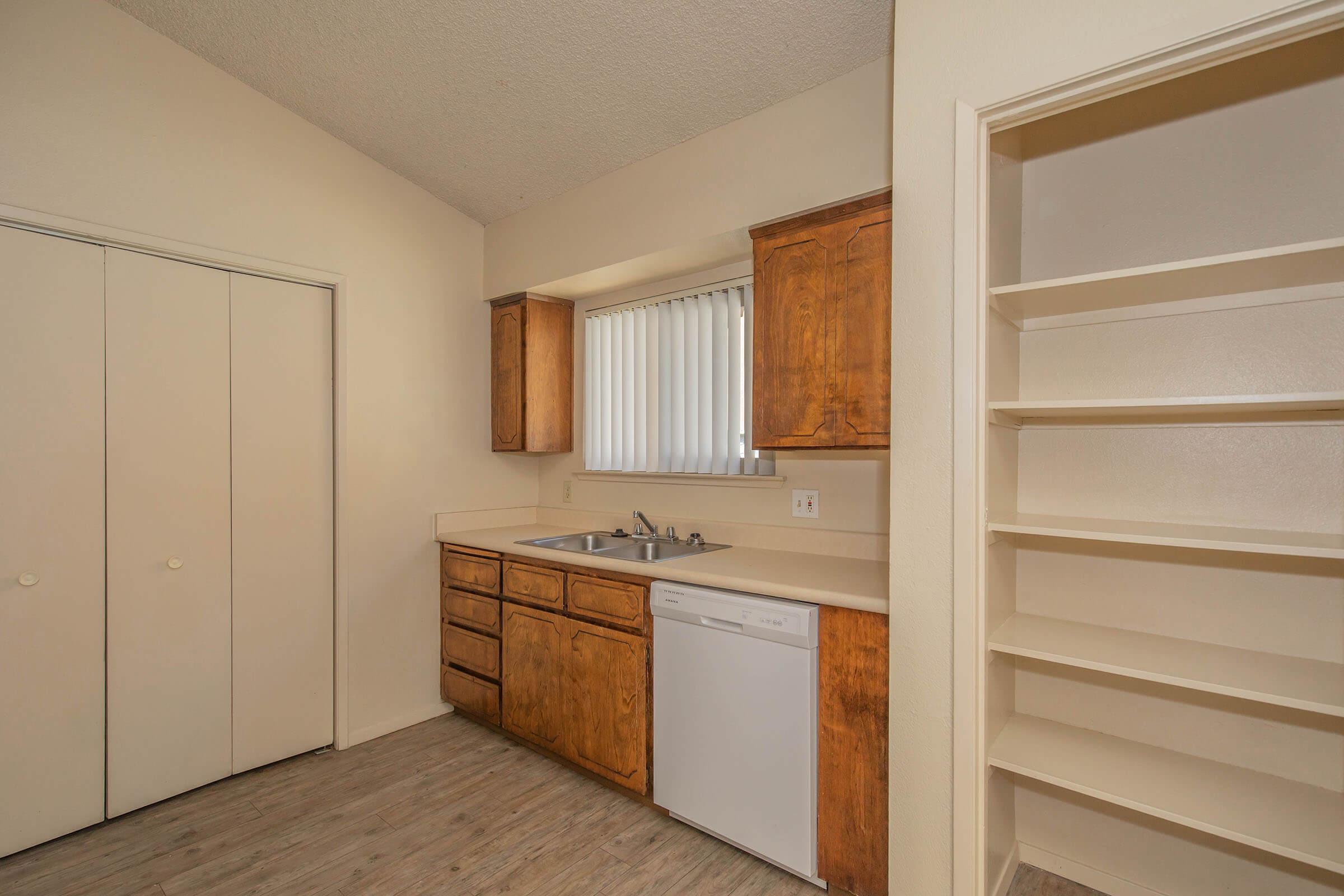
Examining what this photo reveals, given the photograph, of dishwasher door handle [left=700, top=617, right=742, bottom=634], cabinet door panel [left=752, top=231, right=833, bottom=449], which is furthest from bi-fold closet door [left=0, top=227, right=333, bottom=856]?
cabinet door panel [left=752, top=231, right=833, bottom=449]

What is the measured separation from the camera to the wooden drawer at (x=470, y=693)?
3.08 m

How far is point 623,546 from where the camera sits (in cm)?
320

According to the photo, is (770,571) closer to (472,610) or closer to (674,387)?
(674,387)

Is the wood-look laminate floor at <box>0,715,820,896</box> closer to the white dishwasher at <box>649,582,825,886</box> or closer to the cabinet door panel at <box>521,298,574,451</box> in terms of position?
the white dishwasher at <box>649,582,825,886</box>

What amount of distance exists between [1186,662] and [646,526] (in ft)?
7.06

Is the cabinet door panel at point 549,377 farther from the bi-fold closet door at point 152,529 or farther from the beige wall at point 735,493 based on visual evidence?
the bi-fold closet door at point 152,529

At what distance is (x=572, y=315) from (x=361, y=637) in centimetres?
201

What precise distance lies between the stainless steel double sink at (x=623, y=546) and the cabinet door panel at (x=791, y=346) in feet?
2.50

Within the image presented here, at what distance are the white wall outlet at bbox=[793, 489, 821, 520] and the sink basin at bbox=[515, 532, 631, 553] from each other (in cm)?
95

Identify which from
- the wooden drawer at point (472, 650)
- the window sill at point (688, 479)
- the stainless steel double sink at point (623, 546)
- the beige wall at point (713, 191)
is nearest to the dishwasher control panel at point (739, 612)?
the stainless steel double sink at point (623, 546)

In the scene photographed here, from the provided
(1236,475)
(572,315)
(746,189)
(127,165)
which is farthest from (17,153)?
(1236,475)

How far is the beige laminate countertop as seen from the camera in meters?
1.94

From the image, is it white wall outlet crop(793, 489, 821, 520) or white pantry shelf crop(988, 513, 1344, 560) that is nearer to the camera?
white pantry shelf crop(988, 513, 1344, 560)

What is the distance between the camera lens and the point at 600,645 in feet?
8.36
